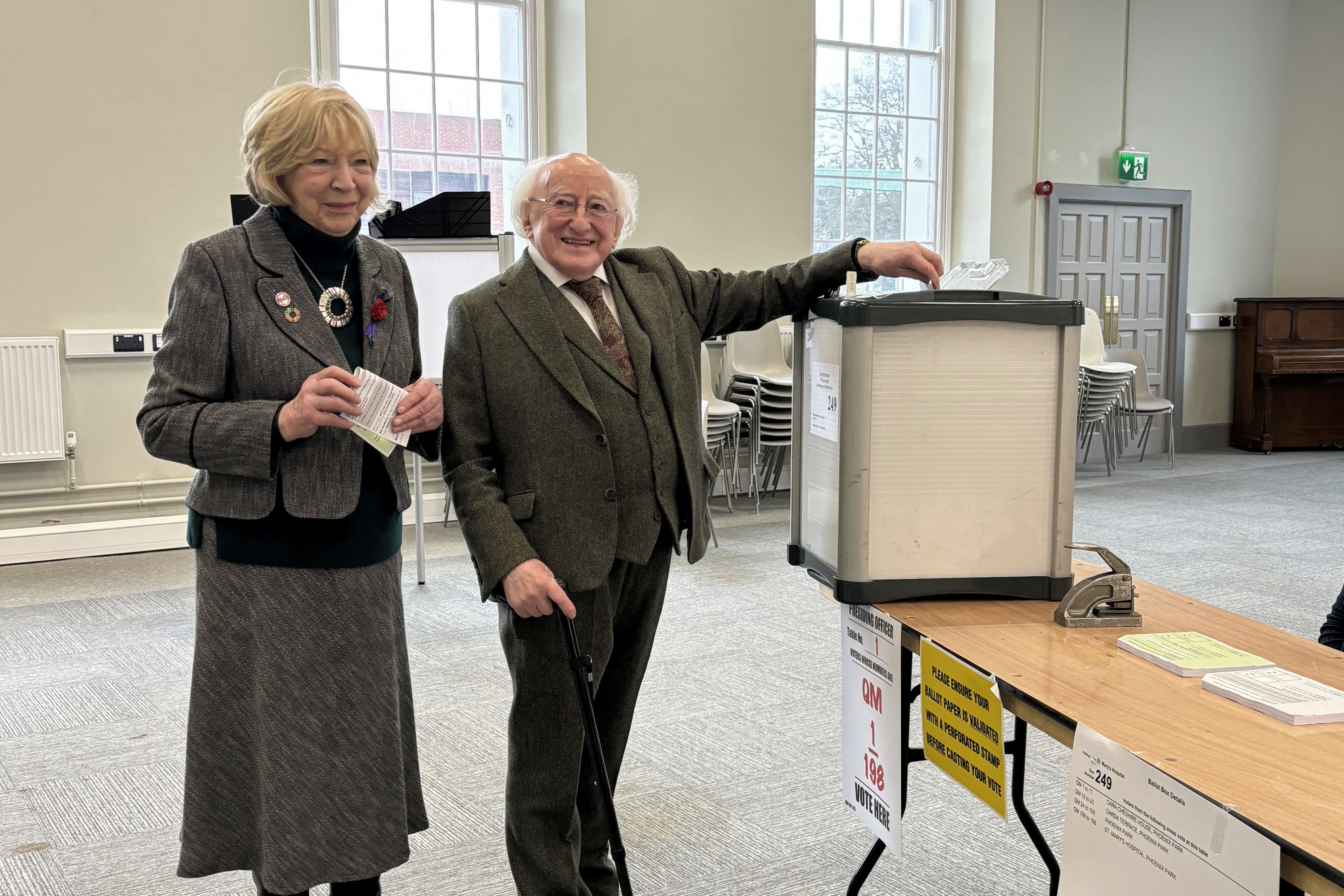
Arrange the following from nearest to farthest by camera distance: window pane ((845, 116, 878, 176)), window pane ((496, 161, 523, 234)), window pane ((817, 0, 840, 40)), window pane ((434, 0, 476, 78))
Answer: window pane ((434, 0, 476, 78)), window pane ((496, 161, 523, 234)), window pane ((817, 0, 840, 40)), window pane ((845, 116, 878, 176))

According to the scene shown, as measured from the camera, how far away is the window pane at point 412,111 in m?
6.42

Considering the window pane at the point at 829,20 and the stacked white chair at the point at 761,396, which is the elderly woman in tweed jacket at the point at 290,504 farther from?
the window pane at the point at 829,20

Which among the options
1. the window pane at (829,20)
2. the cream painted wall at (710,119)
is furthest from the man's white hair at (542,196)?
the window pane at (829,20)

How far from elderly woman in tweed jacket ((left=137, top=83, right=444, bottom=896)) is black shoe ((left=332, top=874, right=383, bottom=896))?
0.15 feet

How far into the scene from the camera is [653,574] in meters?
1.88

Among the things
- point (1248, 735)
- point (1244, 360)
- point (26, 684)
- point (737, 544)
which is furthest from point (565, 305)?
point (1244, 360)

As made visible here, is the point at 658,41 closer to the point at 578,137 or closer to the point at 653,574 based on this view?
the point at 578,137

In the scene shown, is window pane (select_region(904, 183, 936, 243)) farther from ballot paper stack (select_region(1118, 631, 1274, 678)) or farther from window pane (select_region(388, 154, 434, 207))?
ballot paper stack (select_region(1118, 631, 1274, 678))

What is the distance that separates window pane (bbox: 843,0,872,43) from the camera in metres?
7.93

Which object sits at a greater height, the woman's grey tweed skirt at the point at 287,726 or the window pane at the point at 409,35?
the window pane at the point at 409,35

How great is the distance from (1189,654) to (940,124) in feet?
25.1

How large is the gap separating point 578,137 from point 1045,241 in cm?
379

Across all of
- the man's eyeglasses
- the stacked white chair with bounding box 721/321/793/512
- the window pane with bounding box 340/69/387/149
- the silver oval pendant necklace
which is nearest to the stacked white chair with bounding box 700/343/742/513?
the stacked white chair with bounding box 721/321/793/512

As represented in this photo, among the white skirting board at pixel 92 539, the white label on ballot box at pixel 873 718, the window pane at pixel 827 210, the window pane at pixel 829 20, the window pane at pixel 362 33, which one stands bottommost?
the white skirting board at pixel 92 539
